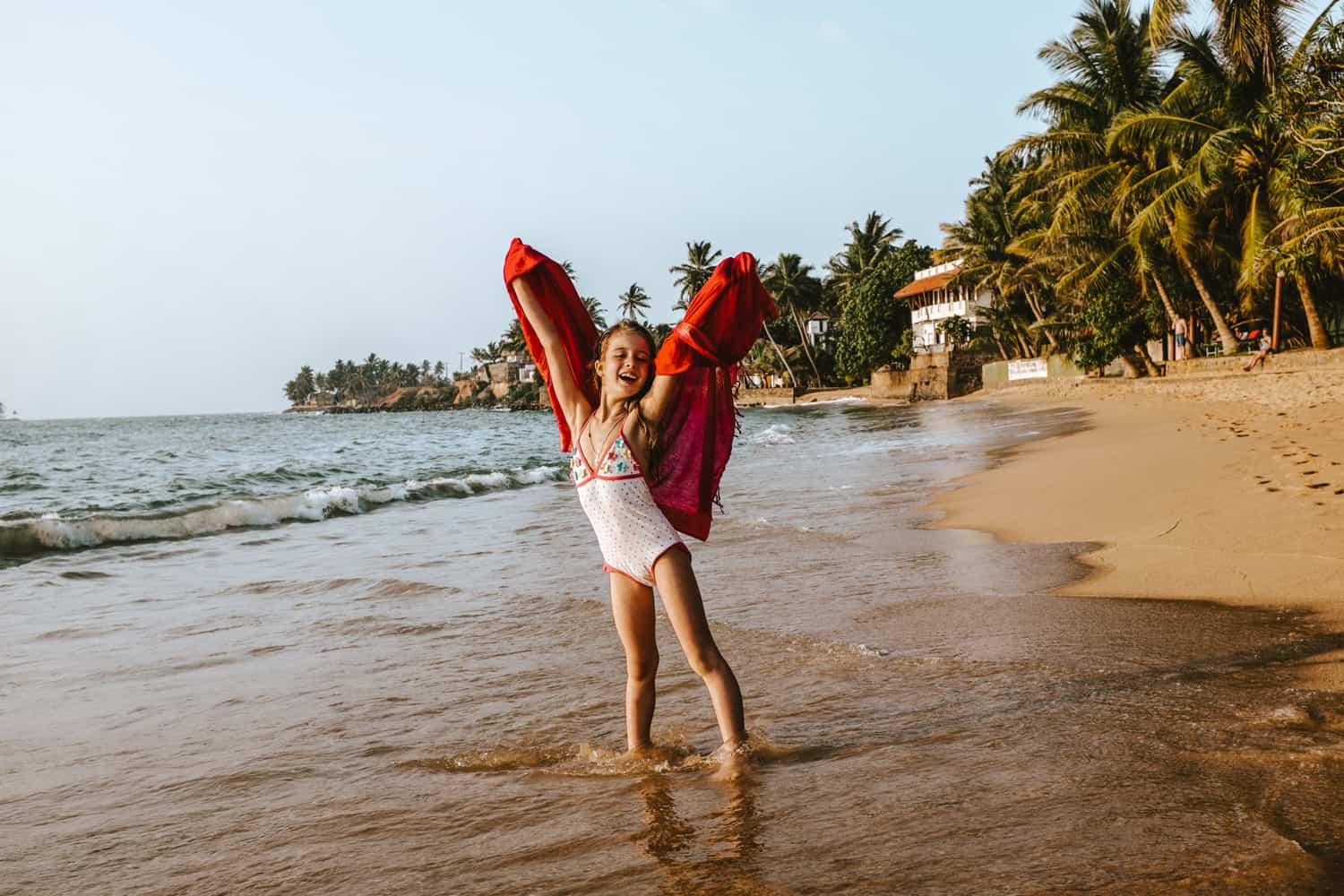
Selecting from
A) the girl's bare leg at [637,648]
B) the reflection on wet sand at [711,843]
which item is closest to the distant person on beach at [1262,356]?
the girl's bare leg at [637,648]

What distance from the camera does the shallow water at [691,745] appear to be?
8.10 feet

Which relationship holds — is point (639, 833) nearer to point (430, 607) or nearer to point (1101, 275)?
point (430, 607)

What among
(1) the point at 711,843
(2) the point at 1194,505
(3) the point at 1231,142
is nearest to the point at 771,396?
(3) the point at 1231,142

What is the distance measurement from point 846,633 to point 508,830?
251cm

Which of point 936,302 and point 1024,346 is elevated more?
point 936,302

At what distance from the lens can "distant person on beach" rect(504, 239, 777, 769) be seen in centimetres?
309

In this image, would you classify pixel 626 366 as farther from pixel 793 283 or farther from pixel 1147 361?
pixel 793 283

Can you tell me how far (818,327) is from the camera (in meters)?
92.2

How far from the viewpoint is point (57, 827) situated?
310cm

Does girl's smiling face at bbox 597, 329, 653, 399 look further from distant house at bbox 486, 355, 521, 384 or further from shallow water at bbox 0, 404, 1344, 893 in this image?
distant house at bbox 486, 355, 521, 384

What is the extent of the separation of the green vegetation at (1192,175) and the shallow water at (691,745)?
63.8 feet

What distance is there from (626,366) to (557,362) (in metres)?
0.29

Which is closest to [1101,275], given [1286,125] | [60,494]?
[1286,125]

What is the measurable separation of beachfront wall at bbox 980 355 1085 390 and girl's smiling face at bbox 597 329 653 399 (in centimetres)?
4135
